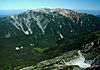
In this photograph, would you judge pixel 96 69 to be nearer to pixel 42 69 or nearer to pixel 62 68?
pixel 62 68

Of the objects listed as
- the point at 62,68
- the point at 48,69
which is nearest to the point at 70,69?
the point at 62,68

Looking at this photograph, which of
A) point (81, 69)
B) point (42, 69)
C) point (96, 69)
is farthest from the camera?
point (42, 69)

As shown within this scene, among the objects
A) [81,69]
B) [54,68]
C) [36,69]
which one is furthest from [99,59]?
[36,69]

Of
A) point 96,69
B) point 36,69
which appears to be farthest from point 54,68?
point 96,69

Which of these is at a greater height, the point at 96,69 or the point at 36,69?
the point at 96,69

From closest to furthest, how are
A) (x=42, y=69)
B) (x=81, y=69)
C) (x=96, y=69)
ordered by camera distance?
(x=96, y=69) → (x=81, y=69) → (x=42, y=69)

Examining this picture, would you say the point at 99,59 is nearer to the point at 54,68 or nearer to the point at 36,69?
the point at 54,68

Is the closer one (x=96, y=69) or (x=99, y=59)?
(x=96, y=69)

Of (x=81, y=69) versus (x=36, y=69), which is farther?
(x=36, y=69)
